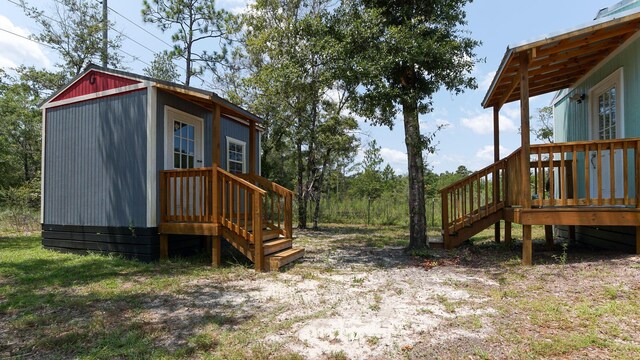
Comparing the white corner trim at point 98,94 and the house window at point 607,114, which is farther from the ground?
the white corner trim at point 98,94

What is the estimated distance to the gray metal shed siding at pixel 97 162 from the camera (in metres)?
6.25

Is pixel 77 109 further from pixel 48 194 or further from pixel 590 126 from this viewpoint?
pixel 590 126

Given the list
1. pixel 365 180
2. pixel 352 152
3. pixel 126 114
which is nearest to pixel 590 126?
pixel 352 152

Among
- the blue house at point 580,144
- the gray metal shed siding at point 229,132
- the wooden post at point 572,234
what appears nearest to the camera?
the blue house at point 580,144

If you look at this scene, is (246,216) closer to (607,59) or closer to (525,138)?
(525,138)

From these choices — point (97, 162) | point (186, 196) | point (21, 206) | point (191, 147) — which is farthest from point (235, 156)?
point (21, 206)

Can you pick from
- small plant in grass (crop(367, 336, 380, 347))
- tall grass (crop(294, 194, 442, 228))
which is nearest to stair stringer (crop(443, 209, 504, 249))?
small plant in grass (crop(367, 336, 380, 347))

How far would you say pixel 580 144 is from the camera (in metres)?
5.13

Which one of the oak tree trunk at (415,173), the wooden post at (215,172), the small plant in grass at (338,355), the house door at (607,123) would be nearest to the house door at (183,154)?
the wooden post at (215,172)

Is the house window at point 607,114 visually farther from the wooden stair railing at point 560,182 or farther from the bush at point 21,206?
the bush at point 21,206

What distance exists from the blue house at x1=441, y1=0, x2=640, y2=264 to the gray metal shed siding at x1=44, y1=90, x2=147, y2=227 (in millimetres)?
5753

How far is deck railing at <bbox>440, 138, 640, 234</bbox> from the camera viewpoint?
5.02m

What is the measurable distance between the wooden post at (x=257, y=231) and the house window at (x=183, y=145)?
7.35ft

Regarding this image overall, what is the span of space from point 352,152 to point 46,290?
34.6 ft
